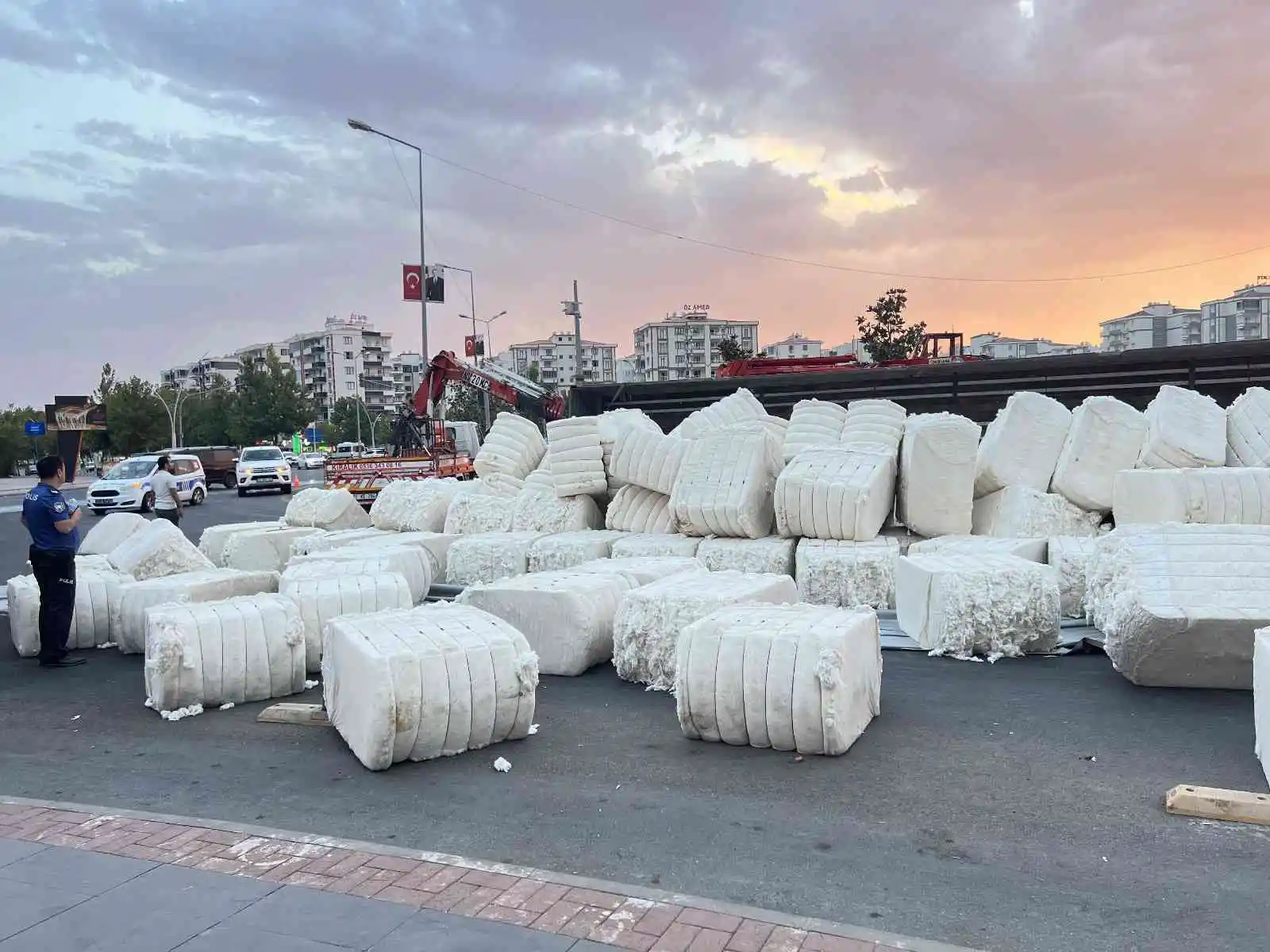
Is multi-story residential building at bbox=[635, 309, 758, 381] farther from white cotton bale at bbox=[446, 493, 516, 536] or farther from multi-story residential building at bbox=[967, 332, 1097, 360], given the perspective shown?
white cotton bale at bbox=[446, 493, 516, 536]

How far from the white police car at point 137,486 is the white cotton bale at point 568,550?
19.4 meters

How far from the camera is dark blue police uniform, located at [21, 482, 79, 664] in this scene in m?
8.44

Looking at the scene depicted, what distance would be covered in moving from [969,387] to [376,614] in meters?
12.4

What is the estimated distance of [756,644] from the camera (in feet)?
17.6

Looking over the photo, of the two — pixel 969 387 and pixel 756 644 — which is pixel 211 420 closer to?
pixel 969 387

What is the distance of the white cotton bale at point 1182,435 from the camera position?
9.16 m

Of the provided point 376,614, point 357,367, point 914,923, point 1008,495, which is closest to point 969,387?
point 1008,495

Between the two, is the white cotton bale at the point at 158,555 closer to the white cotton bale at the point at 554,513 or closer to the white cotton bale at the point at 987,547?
the white cotton bale at the point at 554,513

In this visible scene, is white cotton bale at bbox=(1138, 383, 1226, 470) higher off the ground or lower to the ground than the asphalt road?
higher

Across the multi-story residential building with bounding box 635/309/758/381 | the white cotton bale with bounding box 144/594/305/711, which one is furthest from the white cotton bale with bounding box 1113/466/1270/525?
the multi-story residential building with bounding box 635/309/758/381

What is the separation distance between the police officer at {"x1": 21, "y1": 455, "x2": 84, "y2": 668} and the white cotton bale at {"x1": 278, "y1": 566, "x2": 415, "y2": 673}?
2.02 meters

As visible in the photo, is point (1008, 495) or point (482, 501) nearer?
point (1008, 495)

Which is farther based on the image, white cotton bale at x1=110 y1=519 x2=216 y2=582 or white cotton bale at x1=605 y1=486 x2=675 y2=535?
white cotton bale at x1=605 y1=486 x2=675 y2=535

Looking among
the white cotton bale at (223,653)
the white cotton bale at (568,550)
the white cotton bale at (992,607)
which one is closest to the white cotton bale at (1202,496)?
the white cotton bale at (992,607)
